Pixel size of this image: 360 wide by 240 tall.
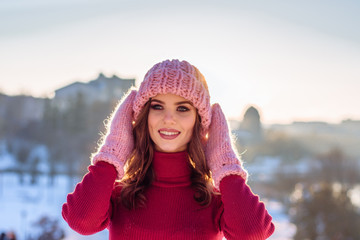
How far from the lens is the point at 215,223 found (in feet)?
5.85

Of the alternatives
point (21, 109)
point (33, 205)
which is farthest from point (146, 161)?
point (21, 109)

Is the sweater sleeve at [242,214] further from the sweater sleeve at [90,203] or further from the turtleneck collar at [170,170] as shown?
the sweater sleeve at [90,203]

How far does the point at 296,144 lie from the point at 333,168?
14.0 meters

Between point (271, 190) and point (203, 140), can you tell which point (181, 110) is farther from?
point (271, 190)

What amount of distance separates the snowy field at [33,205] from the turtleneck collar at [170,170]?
1709cm

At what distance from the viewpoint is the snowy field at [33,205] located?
2103 centimetres

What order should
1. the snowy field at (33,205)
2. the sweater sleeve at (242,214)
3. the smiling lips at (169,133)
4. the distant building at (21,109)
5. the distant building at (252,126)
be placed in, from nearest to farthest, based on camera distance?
the sweater sleeve at (242,214) < the smiling lips at (169,133) < the snowy field at (33,205) < the distant building at (21,109) < the distant building at (252,126)

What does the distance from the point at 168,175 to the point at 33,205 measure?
2896 cm

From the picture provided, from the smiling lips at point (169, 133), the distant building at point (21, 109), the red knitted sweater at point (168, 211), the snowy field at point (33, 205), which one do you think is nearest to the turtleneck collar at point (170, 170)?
the red knitted sweater at point (168, 211)

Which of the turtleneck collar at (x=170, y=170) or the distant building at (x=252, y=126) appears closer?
the turtleneck collar at (x=170, y=170)

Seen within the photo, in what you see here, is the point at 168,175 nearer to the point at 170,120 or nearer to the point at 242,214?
the point at 170,120

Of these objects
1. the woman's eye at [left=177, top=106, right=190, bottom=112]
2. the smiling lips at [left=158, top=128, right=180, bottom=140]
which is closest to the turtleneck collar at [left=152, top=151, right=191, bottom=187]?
the smiling lips at [left=158, top=128, right=180, bottom=140]

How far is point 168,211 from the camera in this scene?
177 cm

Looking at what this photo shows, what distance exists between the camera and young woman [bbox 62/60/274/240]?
1646mm
